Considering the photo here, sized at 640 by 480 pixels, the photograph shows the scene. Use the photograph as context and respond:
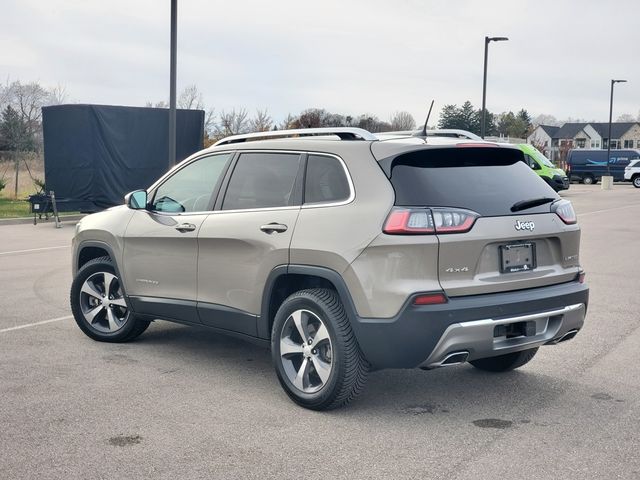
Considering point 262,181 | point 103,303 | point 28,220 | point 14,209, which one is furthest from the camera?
point 14,209

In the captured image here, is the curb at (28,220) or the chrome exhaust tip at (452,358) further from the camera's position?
the curb at (28,220)

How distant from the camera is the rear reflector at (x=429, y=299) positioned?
15.6ft

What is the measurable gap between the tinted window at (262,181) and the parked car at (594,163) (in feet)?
181

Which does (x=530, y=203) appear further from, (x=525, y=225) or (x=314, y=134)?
(x=314, y=134)

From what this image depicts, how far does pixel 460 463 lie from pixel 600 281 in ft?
23.9

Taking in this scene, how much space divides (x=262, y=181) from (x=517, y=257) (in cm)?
183

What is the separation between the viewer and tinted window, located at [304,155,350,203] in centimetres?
523

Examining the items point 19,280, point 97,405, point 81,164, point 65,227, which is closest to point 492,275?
point 97,405

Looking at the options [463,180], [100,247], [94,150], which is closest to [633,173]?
[94,150]

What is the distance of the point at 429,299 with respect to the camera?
187 inches

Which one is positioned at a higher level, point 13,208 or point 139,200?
point 139,200

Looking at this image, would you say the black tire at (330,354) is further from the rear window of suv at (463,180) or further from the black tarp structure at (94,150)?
the black tarp structure at (94,150)

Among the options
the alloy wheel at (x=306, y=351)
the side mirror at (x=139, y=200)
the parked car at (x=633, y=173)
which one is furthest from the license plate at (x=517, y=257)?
the parked car at (x=633, y=173)

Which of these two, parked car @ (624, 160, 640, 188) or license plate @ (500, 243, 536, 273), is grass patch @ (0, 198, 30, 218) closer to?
license plate @ (500, 243, 536, 273)
